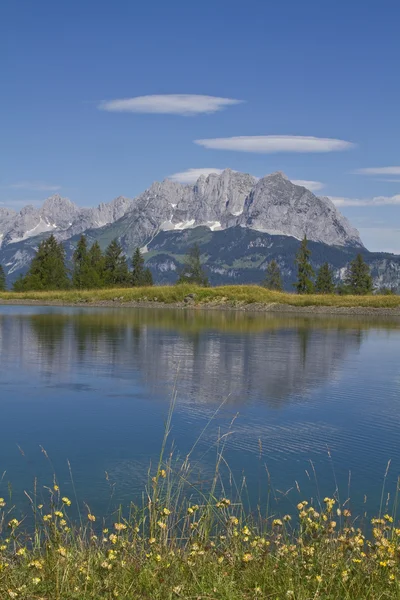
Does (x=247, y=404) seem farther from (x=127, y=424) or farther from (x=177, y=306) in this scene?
(x=177, y=306)

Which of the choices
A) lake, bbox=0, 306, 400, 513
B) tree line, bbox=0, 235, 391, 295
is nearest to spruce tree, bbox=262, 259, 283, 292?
tree line, bbox=0, 235, 391, 295

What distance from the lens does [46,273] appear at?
115 metres

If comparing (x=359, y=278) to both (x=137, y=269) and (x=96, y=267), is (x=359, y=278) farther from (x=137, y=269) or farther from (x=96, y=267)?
(x=96, y=267)

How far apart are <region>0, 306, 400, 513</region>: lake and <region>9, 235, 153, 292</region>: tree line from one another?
7042cm

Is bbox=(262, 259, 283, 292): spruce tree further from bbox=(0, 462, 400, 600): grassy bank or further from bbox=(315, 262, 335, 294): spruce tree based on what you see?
bbox=(0, 462, 400, 600): grassy bank

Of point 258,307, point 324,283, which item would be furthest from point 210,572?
point 324,283

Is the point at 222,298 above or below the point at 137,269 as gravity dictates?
below

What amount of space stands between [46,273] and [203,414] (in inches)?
3878

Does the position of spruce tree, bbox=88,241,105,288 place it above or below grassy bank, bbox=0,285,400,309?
above

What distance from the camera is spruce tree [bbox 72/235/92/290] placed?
4377 inches

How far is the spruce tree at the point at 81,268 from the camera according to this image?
11119 centimetres

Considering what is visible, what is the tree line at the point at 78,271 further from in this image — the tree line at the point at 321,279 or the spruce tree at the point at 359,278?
the spruce tree at the point at 359,278

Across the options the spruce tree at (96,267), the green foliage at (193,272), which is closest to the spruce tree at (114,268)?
the spruce tree at (96,267)

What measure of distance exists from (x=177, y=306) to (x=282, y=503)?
3072 inches
